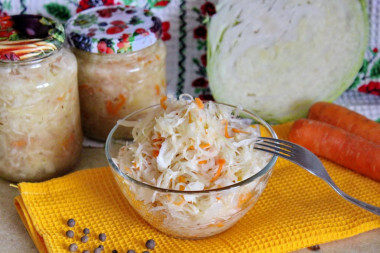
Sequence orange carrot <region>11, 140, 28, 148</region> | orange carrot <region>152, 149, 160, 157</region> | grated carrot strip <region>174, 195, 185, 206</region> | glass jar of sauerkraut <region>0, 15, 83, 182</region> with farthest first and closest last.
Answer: orange carrot <region>11, 140, 28, 148</region>, glass jar of sauerkraut <region>0, 15, 83, 182</region>, orange carrot <region>152, 149, 160, 157</region>, grated carrot strip <region>174, 195, 185, 206</region>

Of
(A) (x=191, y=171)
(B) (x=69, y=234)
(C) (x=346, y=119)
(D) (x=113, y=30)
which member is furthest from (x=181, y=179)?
(C) (x=346, y=119)

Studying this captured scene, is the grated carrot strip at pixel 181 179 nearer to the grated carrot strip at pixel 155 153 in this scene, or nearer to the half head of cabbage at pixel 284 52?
the grated carrot strip at pixel 155 153

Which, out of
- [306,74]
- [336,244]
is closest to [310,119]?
[306,74]

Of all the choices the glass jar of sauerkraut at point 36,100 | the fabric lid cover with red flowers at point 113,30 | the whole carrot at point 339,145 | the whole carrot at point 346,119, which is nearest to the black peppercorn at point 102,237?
the glass jar of sauerkraut at point 36,100

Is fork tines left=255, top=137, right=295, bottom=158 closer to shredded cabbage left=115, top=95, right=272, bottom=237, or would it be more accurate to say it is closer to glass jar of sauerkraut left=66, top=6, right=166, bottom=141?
shredded cabbage left=115, top=95, right=272, bottom=237

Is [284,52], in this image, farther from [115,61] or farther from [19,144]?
[19,144]

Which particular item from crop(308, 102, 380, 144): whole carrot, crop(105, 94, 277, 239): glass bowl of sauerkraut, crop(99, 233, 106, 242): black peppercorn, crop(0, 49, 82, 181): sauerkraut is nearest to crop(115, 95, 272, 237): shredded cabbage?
crop(105, 94, 277, 239): glass bowl of sauerkraut
